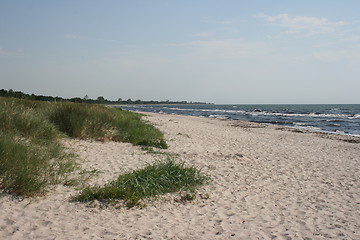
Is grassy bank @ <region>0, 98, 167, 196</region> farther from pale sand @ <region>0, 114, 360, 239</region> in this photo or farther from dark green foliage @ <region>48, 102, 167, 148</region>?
pale sand @ <region>0, 114, 360, 239</region>

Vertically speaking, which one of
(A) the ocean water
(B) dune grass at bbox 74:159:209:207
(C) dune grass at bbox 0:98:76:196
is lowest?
(A) the ocean water

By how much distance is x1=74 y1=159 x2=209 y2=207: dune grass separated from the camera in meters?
6.34

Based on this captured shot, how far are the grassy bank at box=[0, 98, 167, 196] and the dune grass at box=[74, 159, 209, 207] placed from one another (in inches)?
41.9

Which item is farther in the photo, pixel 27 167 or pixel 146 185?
pixel 146 185

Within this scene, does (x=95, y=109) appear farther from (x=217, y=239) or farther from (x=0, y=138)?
(x=217, y=239)

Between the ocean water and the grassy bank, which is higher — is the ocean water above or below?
below

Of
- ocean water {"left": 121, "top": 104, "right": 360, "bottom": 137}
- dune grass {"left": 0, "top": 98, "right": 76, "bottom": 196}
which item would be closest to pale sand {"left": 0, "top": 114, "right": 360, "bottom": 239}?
dune grass {"left": 0, "top": 98, "right": 76, "bottom": 196}

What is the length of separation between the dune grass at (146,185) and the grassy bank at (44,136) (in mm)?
1064

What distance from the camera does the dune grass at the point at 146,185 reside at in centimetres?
634

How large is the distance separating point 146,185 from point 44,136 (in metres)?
5.33

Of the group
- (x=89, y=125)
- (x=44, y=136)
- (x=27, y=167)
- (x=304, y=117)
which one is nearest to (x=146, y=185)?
(x=27, y=167)

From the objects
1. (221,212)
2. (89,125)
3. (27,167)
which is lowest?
(221,212)

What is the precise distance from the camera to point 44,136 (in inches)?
421

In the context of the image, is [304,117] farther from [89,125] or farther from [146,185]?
[146,185]
